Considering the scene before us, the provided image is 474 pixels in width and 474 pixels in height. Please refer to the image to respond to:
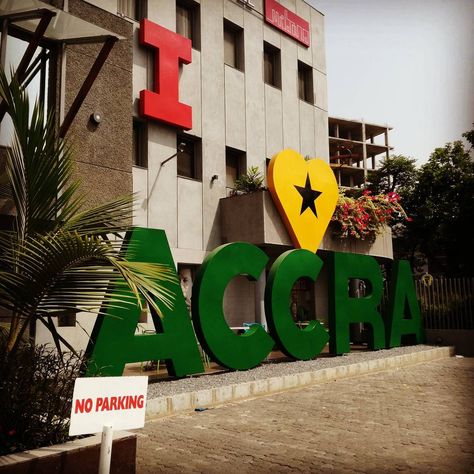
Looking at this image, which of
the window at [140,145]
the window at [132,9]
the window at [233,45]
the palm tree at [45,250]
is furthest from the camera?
the window at [233,45]

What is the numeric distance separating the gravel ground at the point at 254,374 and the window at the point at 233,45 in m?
9.59

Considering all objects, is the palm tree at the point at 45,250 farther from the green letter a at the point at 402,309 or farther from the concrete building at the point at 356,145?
the concrete building at the point at 356,145

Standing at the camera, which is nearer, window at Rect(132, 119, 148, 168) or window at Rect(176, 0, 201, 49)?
window at Rect(132, 119, 148, 168)

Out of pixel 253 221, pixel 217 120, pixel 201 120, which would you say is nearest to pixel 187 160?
pixel 201 120

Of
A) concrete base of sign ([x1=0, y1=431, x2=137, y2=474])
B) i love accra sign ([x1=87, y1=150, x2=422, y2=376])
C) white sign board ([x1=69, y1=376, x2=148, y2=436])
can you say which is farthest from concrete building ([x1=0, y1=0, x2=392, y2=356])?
white sign board ([x1=69, y1=376, x2=148, y2=436])

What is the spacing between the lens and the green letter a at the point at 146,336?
25.9 ft

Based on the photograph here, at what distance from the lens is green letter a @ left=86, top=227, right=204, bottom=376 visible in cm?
788

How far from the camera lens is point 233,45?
56.3 feet

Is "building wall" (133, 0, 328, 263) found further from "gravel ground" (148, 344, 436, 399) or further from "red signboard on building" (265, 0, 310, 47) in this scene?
"gravel ground" (148, 344, 436, 399)

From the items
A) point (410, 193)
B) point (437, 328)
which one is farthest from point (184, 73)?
point (410, 193)

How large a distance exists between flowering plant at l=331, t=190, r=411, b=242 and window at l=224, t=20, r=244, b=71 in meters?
5.35

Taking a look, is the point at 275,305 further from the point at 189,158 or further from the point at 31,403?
the point at 31,403

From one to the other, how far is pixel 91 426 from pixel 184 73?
13130mm

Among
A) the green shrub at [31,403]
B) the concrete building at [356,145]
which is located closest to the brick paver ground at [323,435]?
the green shrub at [31,403]
